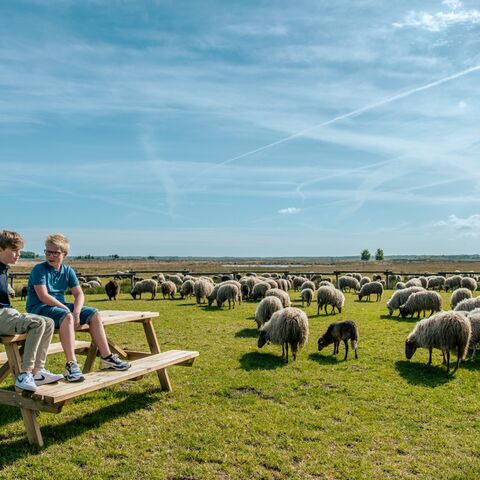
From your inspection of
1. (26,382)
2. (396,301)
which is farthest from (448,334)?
(396,301)

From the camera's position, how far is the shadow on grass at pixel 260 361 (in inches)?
391

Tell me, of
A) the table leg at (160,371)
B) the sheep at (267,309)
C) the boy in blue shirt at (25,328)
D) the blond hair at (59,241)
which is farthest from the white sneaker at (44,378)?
the sheep at (267,309)

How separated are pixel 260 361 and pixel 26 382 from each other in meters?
6.21

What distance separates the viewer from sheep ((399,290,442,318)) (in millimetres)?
18203

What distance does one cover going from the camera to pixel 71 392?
5227mm

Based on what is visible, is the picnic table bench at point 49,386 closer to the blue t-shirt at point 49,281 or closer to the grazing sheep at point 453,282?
the blue t-shirt at point 49,281

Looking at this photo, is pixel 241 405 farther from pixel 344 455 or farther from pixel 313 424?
pixel 344 455

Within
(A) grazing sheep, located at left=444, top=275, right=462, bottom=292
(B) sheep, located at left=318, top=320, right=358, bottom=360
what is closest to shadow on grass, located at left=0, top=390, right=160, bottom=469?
(B) sheep, located at left=318, top=320, right=358, bottom=360

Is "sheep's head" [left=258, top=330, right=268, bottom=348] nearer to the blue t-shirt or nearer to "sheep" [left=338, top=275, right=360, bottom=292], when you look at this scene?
the blue t-shirt

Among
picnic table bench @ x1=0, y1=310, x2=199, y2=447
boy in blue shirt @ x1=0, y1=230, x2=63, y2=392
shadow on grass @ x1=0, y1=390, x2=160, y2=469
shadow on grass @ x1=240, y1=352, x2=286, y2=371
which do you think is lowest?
shadow on grass @ x1=240, y1=352, x2=286, y2=371

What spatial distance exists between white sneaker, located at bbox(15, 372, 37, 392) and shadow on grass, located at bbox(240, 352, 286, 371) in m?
5.32

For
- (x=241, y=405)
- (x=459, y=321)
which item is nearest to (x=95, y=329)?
(x=241, y=405)

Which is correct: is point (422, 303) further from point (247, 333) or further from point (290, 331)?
point (290, 331)

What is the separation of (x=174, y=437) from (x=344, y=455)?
7.75 ft
